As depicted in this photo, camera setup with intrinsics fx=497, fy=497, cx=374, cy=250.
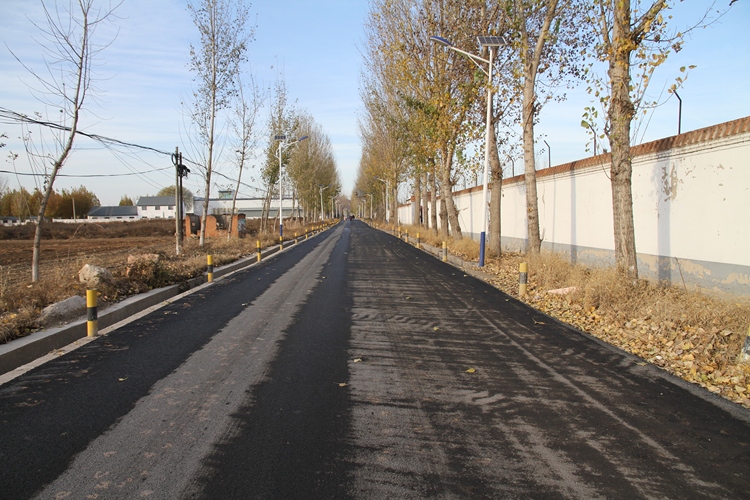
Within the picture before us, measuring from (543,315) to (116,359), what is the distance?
23.2 ft

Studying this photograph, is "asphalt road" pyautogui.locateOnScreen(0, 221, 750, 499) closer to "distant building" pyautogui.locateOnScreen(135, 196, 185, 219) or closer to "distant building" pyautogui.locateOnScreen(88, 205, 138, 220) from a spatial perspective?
"distant building" pyautogui.locateOnScreen(135, 196, 185, 219)

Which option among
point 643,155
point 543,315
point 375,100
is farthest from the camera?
point 375,100

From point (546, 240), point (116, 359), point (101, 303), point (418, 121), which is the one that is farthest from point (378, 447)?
point (418, 121)

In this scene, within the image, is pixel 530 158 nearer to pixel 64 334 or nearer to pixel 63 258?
pixel 64 334

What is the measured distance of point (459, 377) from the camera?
561 centimetres

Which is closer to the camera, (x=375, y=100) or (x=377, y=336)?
(x=377, y=336)

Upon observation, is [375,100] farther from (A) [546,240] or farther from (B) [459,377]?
(B) [459,377]

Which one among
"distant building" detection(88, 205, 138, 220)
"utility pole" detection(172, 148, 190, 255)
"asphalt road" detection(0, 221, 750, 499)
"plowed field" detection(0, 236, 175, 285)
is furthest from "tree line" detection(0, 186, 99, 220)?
"asphalt road" detection(0, 221, 750, 499)

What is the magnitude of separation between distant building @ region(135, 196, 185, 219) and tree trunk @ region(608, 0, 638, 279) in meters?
122

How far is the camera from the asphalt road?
11.1ft

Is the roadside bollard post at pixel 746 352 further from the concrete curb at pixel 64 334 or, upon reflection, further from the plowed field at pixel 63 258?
the plowed field at pixel 63 258

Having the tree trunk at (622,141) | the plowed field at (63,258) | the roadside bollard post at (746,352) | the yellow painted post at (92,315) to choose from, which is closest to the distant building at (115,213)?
the plowed field at (63,258)

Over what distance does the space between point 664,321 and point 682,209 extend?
13.0ft

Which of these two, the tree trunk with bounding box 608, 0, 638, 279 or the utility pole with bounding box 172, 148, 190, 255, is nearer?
the tree trunk with bounding box 608, 0, 638, 279
